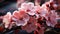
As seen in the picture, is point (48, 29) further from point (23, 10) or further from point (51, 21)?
point (23, 10)

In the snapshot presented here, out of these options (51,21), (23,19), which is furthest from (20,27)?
(51,21)

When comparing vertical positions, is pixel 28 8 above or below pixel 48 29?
above

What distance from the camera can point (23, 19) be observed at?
59cm

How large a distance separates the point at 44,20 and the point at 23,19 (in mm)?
102

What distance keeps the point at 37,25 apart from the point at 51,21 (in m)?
0.07

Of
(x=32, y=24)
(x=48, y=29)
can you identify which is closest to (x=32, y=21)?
(x=32, y=24)

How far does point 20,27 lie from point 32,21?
0.06 metres

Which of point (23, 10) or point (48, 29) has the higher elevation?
point (23, 10)

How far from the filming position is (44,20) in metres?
0.63

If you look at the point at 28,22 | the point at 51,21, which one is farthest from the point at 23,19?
the point at 51,21

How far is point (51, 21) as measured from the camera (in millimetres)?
631

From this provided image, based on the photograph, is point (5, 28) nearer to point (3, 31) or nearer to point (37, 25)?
point (3, 31)

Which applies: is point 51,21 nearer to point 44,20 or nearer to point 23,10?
point 44,20

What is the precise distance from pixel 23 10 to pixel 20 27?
76 millimetres
